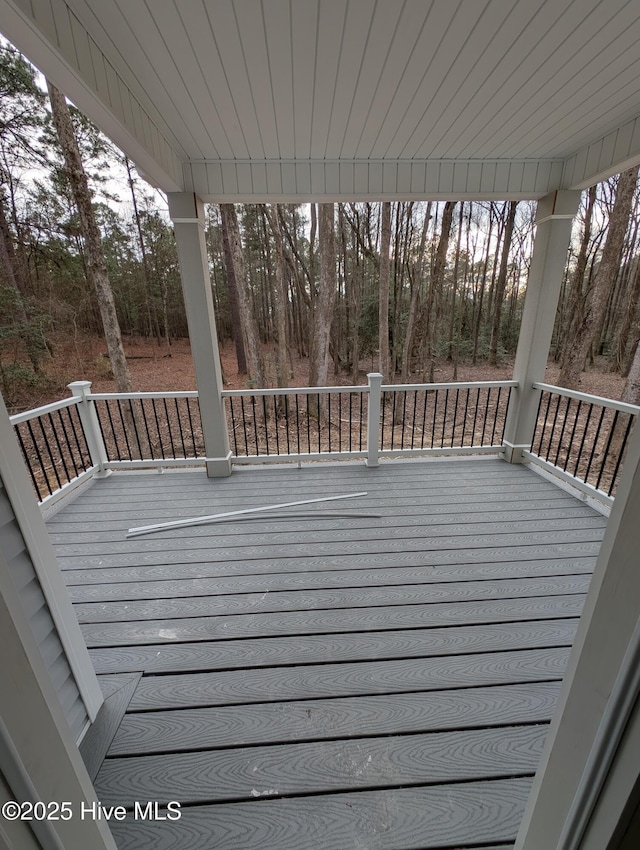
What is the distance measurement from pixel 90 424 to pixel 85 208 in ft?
12.5

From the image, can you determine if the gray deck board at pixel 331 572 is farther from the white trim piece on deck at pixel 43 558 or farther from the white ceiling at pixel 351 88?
the white ceiling at pixel 351 88

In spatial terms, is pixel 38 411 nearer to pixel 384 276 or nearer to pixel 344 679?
pixel 344 679

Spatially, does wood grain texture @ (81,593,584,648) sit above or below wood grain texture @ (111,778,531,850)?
below

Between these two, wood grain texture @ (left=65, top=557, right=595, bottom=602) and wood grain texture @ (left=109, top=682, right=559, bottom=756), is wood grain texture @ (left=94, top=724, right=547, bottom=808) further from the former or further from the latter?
wood grain texture @ (left=65, top=557, right=595, bottom=602)

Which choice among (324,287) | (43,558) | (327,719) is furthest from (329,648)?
(324,287)

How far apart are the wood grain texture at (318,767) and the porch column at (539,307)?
9.32ft

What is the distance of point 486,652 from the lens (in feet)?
5.19

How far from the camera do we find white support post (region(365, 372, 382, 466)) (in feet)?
11.1

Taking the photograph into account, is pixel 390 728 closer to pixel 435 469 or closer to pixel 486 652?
pixel 486 652

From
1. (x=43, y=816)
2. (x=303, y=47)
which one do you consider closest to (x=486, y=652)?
(x=43, y=816)

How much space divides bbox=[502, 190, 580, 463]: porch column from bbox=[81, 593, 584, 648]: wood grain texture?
2.04 meters

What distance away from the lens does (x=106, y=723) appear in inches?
51.5

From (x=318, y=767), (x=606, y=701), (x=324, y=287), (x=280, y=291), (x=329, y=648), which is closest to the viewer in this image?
(x=606, y=701)

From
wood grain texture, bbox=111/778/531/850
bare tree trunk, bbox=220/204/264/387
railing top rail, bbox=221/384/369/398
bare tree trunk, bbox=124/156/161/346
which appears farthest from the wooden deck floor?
bare tree trunk, bbox=124/156/161/346
